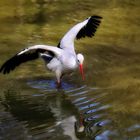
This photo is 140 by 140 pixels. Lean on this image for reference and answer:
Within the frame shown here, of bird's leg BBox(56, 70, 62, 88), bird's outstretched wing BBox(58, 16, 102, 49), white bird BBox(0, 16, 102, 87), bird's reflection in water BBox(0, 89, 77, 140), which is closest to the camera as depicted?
bird's reflection in water BBox(0, 89, 77, 140)

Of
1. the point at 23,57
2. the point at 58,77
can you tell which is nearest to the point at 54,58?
the point at 58,77

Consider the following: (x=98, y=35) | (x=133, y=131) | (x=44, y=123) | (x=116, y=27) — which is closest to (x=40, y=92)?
(x=44, y=123)

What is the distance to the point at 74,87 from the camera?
7742mm

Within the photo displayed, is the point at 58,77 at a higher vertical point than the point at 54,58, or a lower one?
lower

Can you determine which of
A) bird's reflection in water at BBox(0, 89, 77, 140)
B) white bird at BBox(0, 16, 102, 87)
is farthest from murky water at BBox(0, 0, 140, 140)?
white bird at BBox(0, 16, 102, 87)

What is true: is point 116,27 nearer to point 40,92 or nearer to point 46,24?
point 46,24

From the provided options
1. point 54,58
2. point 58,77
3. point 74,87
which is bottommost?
point 74,87

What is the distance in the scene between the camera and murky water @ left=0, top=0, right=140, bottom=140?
6.39m

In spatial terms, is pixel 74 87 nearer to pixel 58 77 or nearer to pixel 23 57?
pixel 58 77

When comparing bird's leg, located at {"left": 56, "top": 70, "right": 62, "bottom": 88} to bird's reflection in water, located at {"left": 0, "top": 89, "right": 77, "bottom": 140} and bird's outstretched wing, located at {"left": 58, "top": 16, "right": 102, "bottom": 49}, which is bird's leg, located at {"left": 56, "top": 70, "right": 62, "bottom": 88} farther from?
bird's outstretched wing, located at {"left": 58, "top": 16, "right": 102, "bottom": 49}

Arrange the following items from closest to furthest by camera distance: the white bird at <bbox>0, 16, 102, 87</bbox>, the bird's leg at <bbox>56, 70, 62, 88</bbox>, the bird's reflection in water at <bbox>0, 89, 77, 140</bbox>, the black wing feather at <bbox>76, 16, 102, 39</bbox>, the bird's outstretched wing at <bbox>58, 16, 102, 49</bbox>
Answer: the bird's reflection in water at <bbox>0, 89, 77, 140</bbox> < the white bird at <bbox>0, 16, 102, 87</bbox> < the bird's leg at <bbox>56, 70, 62, 88</bbox> < the bird's outstretched wing at <bbox>58, 16, 102, 49</bbox> < the black wing feather at <bbox>76, 16, 102, 39</bbox>

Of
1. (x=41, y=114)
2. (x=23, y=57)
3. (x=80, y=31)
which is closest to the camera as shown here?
(x=41, y=114)

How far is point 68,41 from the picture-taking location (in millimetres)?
8117

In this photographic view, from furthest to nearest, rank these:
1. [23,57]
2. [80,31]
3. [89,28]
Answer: [89,28], [80,31], [23,57]
